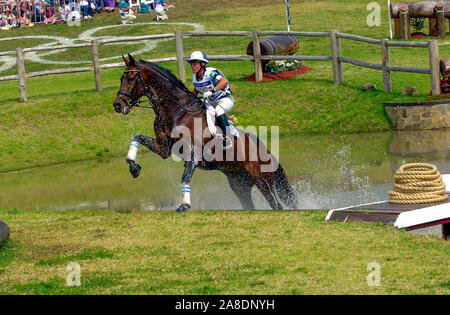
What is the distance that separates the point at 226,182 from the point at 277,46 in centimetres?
869

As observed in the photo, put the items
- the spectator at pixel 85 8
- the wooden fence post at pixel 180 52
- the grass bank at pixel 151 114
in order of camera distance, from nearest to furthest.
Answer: the grass bank at pixel 151 114 < the wooden fence post at pixel 180 52 < the spectator at pixel 85 8

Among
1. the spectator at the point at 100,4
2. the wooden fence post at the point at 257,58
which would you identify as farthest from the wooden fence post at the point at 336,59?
the spectator at the point at 100,4

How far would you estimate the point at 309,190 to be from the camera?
50.4 feet

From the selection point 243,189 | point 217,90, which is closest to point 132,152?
point 217,90

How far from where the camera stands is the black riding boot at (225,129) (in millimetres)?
13680

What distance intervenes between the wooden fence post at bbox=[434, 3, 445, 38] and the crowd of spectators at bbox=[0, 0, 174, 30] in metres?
13.3

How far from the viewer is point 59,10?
131 feet

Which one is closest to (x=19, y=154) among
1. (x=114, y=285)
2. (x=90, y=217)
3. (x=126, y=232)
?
(x=90, y=217)

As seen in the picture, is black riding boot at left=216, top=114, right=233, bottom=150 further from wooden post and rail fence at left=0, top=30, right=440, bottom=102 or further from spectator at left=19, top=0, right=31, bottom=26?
spectator at left=19, top=0, right=31, bottom=26

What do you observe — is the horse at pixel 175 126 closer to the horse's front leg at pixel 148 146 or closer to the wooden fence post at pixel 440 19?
the horse's front leg at pixel 148 146

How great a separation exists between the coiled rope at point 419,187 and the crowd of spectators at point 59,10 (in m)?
27.1

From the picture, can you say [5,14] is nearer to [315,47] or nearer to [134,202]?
[315,47]

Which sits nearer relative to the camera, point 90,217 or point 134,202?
point 90,217

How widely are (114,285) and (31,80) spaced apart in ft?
66.8
